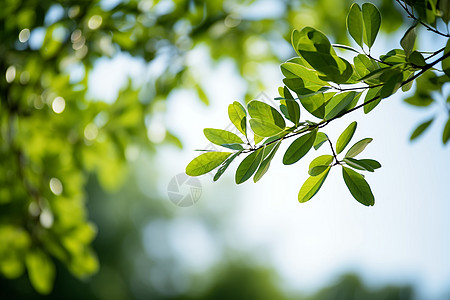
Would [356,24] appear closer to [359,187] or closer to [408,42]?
[408,42]

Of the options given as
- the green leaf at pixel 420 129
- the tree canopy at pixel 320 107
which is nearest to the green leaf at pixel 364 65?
the tree canopy at pixel 320 107

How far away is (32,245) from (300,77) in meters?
1.16

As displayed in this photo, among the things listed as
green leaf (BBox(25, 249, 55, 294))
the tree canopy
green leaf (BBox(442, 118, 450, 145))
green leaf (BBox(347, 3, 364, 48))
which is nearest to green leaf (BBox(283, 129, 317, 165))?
the tree canopy

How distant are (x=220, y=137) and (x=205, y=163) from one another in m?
0.04

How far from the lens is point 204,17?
4.31ft

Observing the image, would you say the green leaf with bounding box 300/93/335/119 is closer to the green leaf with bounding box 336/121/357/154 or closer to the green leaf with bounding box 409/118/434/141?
the green leaf with bounding box 336/121/357/154

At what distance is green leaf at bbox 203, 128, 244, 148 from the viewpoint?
0.48 m

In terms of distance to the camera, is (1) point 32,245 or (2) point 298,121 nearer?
(2) point 298,121

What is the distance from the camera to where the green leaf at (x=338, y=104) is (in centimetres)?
46

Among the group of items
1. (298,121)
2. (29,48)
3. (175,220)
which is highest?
(298,121)

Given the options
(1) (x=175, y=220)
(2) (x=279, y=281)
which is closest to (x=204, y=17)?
(1) (x=175, y=220)

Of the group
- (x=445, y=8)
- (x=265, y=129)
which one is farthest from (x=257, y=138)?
(x=445, y=8)

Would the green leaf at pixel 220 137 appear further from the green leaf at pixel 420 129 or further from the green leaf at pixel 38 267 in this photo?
the green leaf at pixel 38 267

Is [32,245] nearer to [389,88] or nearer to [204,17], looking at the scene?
[204,17]
